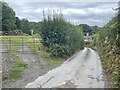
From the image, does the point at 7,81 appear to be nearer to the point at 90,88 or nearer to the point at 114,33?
the point at 90,88

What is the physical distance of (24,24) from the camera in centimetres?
7569

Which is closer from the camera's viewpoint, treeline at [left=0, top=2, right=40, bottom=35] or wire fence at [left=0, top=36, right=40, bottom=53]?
wire fence at [left=0, top=36, right=40, bottom=53]

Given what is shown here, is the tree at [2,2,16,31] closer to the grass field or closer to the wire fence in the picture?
the wire fence

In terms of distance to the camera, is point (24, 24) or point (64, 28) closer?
point (64, 28)

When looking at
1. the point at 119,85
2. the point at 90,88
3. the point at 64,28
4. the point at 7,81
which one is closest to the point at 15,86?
the point at 7,81

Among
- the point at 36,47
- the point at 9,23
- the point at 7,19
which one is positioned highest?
the point at 7,19

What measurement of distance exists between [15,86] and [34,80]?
5.61ft

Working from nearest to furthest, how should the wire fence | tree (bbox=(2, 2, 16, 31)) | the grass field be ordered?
the grass field
the wire fence
tree (bbox=(2, 2, 16, 31))

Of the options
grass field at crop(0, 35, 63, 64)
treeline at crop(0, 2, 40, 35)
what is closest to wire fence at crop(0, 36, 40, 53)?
grass field at crop(0, 35, 63, 64)

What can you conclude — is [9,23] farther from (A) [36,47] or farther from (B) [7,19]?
(A) [36,47]

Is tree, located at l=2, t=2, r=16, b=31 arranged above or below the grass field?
above

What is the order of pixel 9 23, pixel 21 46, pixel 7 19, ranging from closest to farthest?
pixel 21 46 < pixel 9 23 < pixel 7 19

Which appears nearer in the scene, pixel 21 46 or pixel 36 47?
pixel 36 47

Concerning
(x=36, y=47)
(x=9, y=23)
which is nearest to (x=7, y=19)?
(x=9, y=23)
